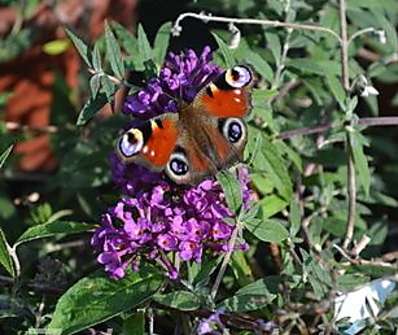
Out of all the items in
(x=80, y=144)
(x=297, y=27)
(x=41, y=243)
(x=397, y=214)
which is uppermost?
(x=297, y=27)

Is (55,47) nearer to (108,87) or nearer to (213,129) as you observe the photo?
(108,87)

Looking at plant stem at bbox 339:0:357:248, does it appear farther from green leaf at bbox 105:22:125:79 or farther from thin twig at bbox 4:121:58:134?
thin twig at bbox 4:121:58:134

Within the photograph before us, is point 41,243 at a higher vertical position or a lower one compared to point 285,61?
lower

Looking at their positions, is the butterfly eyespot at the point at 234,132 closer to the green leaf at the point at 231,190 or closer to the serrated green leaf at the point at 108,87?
the green leaf at the point at 231,190

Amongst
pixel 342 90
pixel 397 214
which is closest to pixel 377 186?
pixel 397 214

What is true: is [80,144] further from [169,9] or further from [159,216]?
[169,9]

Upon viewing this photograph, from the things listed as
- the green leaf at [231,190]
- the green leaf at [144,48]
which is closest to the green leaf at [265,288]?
the green leaf at [231,190]
